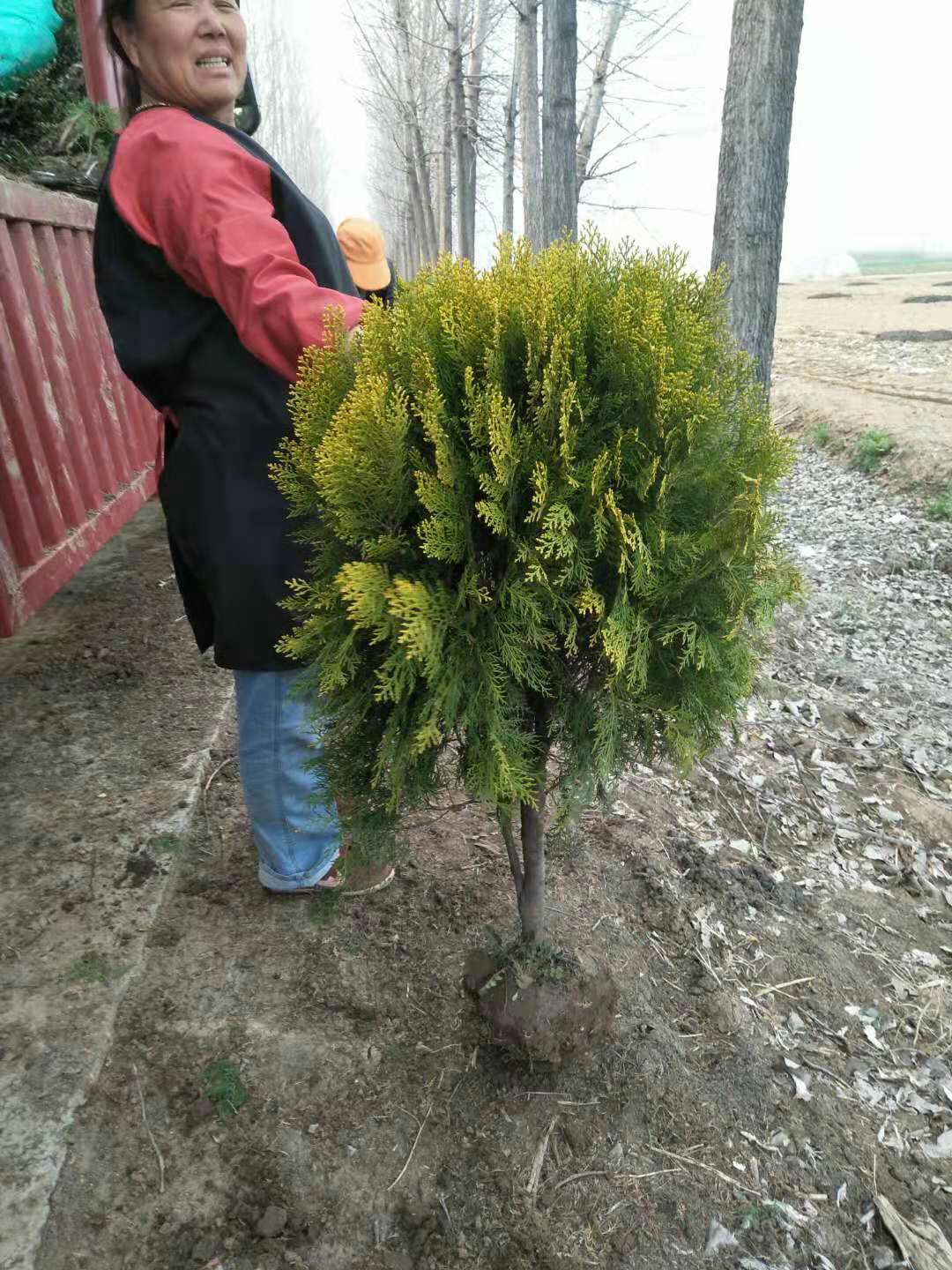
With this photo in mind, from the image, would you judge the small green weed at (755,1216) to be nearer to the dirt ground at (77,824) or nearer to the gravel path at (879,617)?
the dirt ground at (77,824)

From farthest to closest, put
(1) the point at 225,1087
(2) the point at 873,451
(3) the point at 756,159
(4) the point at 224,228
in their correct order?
1. (2) the point at 873,451
2. (3) the point at 756,159
3. (1) the point at 225,1087
4. (4) the point at 224,228

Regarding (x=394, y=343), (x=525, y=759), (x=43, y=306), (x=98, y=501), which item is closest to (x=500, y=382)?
(x=394, y=343)

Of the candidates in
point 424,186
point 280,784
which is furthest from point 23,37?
point 424,186

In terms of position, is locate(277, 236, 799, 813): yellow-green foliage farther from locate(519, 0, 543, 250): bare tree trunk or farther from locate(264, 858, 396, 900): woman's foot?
locate(519, 0, 543, 250): bare tree trunk

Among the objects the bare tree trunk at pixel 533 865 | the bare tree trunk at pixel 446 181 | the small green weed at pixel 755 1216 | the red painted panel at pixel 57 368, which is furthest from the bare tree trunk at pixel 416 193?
the small green weed at pixel 755 1216

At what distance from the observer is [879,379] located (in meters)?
11.0

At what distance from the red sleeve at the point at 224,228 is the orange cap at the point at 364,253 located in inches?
92.5

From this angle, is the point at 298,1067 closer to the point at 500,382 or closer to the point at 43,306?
the point at 500,382

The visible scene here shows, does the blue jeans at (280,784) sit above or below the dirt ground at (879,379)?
above

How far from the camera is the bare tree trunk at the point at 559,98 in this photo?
24.2 feet

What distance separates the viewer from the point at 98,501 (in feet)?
14.9

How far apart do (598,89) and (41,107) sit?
793 cm

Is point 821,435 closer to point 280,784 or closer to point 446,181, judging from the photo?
point 280,784

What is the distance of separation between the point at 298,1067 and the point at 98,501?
3.43m
